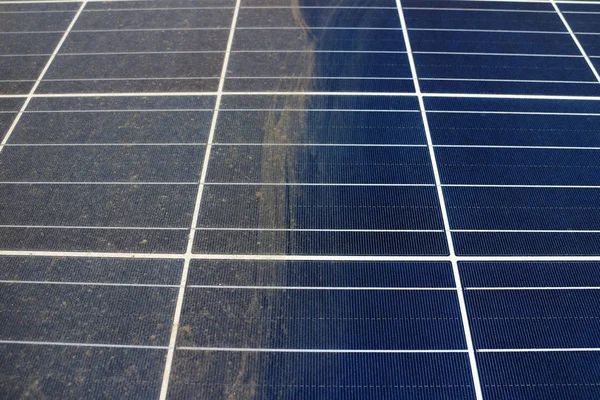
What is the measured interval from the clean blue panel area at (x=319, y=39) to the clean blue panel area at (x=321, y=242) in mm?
6964

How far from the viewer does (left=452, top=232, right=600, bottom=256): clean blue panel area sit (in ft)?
33.8

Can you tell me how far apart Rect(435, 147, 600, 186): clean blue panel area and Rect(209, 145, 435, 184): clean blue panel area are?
66cm

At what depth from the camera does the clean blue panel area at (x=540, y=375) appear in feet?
28.1

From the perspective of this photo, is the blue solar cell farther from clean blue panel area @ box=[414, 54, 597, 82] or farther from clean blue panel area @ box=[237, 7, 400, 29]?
clean blue panel area @ box=[237, 7, 400, 29]

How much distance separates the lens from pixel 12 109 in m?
13.2

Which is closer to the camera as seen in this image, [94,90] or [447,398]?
[447,398]

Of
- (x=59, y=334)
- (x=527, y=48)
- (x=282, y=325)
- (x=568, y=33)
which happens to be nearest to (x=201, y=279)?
(x=282, y=325)

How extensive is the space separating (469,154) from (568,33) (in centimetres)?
719

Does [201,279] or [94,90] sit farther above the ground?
[94,90]

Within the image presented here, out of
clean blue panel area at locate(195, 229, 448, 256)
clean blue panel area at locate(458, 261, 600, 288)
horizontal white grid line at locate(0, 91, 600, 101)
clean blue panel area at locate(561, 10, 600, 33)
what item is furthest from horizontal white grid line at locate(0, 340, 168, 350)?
clean blue panel area at locate(561, 10, 600, 33)

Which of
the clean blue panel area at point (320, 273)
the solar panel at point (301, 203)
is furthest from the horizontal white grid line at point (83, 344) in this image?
the clean blue panel area at point (320, 273)

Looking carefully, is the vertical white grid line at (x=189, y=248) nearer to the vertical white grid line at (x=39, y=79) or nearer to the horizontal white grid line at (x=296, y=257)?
the horizontal white grid line at (x=296, y=257)

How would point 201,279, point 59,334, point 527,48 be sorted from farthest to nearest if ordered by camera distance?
point 527,48
point 201,279
point 59,334

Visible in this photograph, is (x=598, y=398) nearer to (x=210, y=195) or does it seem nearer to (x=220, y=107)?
(x=210, y=195)
